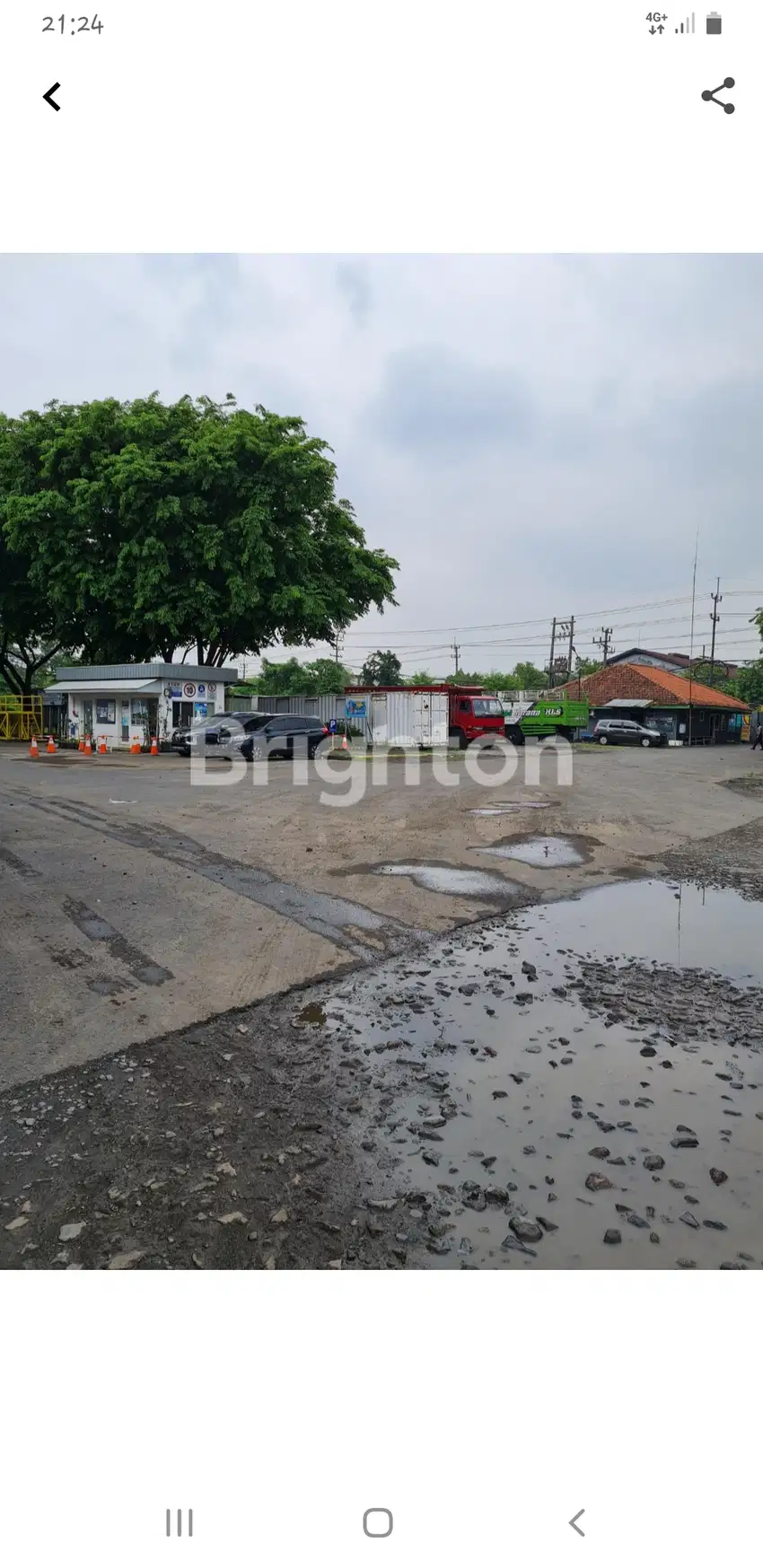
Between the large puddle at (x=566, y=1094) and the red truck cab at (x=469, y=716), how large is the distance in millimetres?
24583

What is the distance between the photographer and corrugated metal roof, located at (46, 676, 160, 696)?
28391 mm

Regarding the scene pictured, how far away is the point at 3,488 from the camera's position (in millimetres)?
30406

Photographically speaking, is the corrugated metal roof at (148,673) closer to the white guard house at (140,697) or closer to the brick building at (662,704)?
the white guard house at (140,697)

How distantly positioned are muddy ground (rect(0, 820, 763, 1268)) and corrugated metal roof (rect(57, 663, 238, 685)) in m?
24.4

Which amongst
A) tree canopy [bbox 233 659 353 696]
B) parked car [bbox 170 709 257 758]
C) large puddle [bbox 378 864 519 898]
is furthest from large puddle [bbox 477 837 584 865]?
tree canopy [bbox 233 659 353 696]

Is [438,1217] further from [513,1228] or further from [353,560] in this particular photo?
[353,560]

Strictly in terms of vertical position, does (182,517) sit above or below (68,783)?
above

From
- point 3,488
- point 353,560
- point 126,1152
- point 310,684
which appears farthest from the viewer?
point 310,684

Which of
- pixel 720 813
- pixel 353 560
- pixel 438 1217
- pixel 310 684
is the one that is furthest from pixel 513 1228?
pixel 310 684

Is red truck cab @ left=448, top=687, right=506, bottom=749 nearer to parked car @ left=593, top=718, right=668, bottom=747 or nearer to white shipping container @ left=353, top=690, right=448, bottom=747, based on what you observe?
white shipping container @ left=353, top=690, right=448, bottom=747

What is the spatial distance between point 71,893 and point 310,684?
171 feet

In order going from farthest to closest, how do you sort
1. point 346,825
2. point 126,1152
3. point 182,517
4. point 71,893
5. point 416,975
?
point 182,517 → point 346,825 → point 71,893 → point 416,975 → point 126,1152

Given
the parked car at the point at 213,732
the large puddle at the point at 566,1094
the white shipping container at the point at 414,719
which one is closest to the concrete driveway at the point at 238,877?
the large puddle at the point at 566,1094

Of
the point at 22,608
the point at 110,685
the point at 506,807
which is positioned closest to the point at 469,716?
the point at 110,685
